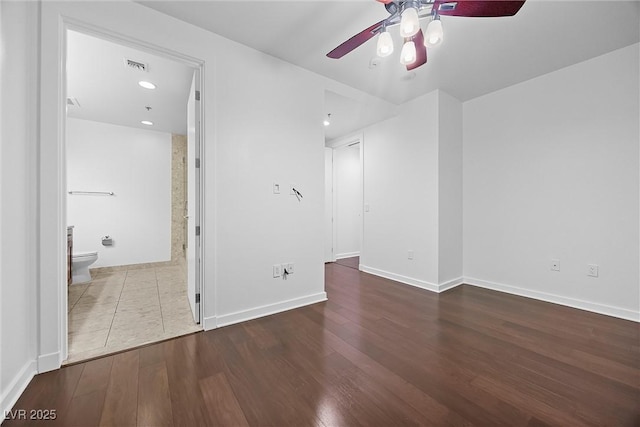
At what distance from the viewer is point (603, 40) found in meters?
2.24

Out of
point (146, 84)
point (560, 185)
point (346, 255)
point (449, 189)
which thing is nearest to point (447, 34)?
point (449, 189)

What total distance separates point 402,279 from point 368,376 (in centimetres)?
223

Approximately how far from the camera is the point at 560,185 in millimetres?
2740

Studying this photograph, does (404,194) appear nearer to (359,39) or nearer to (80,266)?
(359,39)

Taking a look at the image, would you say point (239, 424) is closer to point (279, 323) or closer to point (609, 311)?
point (279, 323)

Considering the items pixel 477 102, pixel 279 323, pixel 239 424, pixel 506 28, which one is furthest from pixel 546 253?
pixel 239 424

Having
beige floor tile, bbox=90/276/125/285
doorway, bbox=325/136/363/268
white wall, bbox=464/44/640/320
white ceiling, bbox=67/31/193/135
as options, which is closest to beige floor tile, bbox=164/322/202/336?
beige floor tile, bbox=90/276/125/285

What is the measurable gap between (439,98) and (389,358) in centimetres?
298

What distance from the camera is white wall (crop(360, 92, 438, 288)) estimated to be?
10.6 feet

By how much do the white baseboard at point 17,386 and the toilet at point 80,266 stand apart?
2.40m

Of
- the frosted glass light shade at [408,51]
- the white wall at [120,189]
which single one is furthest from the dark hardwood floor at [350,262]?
the frosted glass light shade at [408,51]

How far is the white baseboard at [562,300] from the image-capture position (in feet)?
7.73

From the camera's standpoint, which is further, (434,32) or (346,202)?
(346,202)

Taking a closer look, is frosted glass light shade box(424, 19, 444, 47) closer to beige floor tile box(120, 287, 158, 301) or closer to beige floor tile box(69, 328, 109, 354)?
beige floor tile box(69, 328, 109, 354)
